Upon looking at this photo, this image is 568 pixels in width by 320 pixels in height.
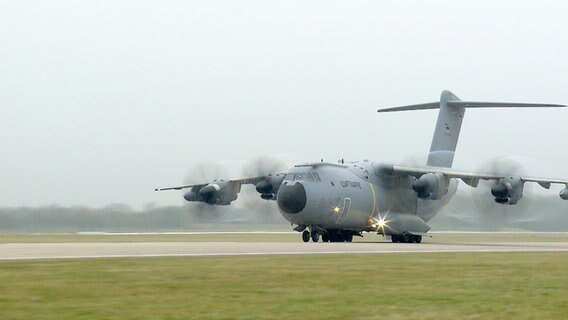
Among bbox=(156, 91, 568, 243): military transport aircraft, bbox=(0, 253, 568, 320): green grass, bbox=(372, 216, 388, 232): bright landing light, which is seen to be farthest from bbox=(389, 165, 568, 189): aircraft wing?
bbox=(0, 253, 568, 320): green grass

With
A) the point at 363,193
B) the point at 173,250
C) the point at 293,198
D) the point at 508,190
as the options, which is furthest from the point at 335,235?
the point at 173,250

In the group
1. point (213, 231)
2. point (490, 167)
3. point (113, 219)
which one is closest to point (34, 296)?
point (490, 167)

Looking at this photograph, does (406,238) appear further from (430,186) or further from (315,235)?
(315,235)

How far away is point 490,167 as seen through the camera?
50.1 metres

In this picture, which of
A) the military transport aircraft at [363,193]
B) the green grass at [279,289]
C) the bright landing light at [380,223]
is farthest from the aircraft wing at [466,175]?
the green grass at [279,289]

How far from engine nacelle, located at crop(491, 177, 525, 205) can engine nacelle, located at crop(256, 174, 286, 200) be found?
11663 millimetres

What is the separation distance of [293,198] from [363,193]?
18.8ft

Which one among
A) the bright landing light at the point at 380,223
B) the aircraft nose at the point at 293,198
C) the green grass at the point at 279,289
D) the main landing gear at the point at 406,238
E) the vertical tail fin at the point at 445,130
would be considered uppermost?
the vertical tail fin at the point at 445,130

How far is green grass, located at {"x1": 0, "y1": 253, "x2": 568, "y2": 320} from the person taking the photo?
14164 mm

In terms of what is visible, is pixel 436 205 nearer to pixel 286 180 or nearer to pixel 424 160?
pixel 424 160

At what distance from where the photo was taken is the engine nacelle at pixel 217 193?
173 feet

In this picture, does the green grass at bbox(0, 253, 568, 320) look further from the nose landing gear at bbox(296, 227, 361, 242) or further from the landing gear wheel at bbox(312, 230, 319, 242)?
the nose landing gear at bbox(296, 227, 361, 242)

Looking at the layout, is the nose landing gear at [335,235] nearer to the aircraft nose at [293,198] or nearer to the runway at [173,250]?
the aircraft nose at [293,198]

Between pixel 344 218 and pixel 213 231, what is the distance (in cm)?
2801
